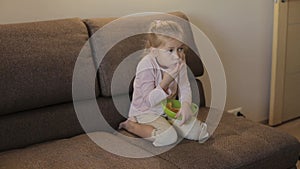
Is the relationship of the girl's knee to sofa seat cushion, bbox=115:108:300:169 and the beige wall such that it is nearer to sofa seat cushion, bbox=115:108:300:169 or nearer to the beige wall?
sofa seat cushion, bbox=115:108:300:169

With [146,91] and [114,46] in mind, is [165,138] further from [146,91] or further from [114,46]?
[114,46]

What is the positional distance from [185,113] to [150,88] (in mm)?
210

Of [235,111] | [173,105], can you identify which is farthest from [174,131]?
[235,111]

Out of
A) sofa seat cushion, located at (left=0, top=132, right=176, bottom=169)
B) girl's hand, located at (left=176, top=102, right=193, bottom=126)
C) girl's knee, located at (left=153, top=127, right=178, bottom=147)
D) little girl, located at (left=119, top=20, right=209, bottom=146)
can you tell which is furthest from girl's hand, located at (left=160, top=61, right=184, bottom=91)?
sofa seat cushion, located at (left=0, top=132, right=176, bottom=169)

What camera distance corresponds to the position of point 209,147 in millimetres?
1634

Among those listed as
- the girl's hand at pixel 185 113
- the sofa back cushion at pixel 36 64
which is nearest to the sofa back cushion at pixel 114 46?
the sofa back cushion at pixel 36 64

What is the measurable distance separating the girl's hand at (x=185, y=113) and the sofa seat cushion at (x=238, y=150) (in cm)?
10

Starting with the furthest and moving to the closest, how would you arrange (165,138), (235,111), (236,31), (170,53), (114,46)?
(235,111) < (236,31) < (114,46) < (170,53) < (165,138)

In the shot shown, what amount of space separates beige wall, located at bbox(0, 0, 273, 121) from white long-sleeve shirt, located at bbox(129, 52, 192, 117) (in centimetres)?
55

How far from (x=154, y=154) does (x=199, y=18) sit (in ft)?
4.27

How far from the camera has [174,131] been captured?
1710 millimetres

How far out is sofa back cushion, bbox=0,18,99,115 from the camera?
1.65 meters

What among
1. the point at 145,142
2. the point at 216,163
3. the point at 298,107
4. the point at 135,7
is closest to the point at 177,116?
the point at 145,142

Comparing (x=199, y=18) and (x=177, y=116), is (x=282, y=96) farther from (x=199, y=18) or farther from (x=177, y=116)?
(x=177, y=116)
